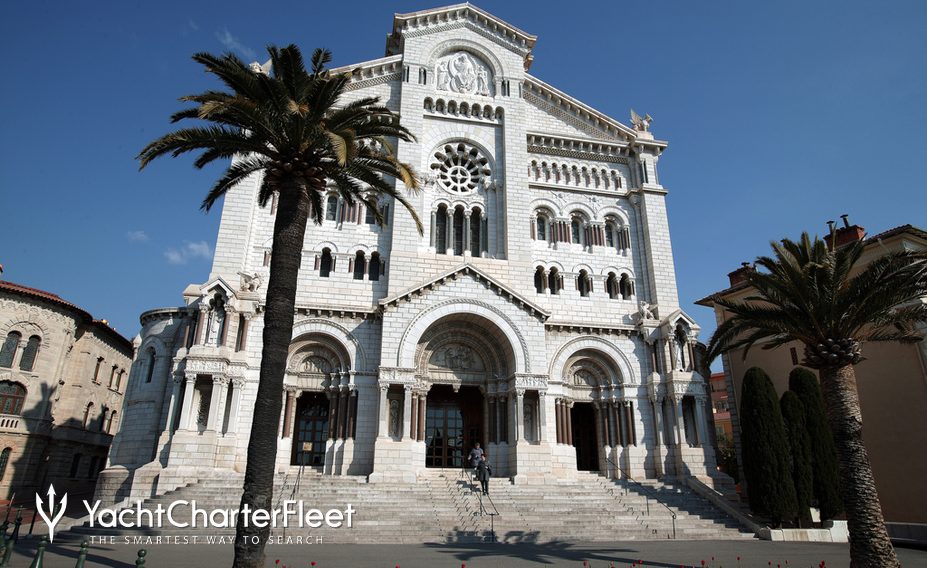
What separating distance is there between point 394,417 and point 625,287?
14.5 metres

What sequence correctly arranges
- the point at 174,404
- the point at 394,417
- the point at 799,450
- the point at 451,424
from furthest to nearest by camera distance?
the point at 451,424 → the point at 394,417 → the point at 174,404 → the point at 799,450

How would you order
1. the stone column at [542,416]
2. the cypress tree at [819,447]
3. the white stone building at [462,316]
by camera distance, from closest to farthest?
the cypress tree at [819,447] → the white stone building at [462,316] → the stone column at [542,416]

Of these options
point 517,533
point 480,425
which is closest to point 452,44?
point 480,425

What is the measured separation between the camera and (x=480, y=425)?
28.2m

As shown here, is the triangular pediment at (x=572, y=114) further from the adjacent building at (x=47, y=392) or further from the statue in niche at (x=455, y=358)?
the adjacent building at (x=47, y=392)

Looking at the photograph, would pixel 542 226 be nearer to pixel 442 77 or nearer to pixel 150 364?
pixel 442 77

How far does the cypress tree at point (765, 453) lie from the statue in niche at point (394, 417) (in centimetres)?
1419

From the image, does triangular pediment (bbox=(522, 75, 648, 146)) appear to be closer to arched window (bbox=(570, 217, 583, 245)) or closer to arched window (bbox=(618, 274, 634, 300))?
arched window (bbox=(570, 217, 583, 245))

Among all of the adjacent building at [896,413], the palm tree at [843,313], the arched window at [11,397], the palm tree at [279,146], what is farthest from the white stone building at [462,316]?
the arched window at [11,397]

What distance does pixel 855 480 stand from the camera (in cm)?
1434

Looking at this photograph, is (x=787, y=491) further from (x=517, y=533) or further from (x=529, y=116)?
(x=529, y=116)

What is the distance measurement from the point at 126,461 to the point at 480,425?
15.9 meters

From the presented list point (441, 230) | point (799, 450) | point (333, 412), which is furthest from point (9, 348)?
point (799, 450)

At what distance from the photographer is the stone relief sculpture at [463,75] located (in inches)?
1282
